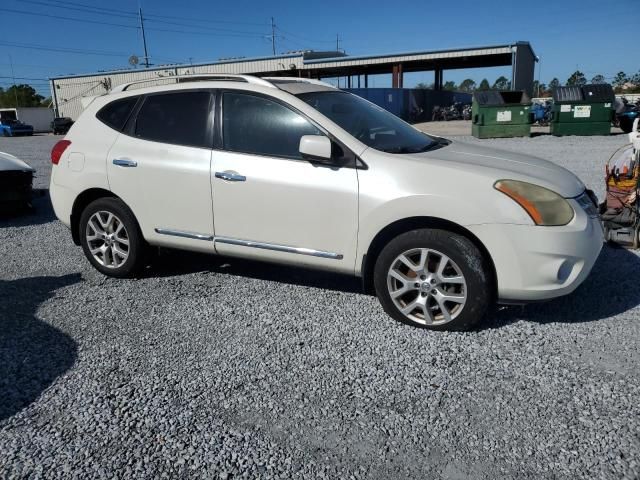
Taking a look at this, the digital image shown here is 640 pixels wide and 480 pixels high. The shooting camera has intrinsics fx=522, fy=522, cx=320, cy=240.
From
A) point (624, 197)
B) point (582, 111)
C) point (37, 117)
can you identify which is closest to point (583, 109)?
point (582, 111)

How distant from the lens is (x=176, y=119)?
449 centimetres

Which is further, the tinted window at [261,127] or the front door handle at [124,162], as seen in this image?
the front door handle at [124,162]

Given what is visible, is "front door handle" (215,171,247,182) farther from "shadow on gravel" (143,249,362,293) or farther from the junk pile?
the junk pile

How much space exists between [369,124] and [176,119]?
65.2 inches

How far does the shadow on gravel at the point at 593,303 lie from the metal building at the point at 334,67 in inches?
1084

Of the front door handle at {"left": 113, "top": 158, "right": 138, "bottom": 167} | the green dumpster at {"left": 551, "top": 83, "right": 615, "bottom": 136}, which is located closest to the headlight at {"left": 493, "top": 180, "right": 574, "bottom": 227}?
the front door handle at {"left": 113, "top": 158, "right": 138, "bottom": 167}

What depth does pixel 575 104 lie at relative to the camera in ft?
62.7

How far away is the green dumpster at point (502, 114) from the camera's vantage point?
19812 mm

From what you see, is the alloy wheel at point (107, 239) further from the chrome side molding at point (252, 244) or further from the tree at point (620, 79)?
the tree at point (620, 79)

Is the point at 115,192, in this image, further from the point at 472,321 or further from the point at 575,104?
the point at 575,104

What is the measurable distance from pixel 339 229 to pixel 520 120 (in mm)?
18271

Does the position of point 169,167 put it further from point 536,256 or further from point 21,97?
point 21,97

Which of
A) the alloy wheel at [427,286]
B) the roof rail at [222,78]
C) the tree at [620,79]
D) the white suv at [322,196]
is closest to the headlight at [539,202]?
the white suv at [322,196]

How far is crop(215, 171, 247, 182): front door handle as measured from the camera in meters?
4.07
